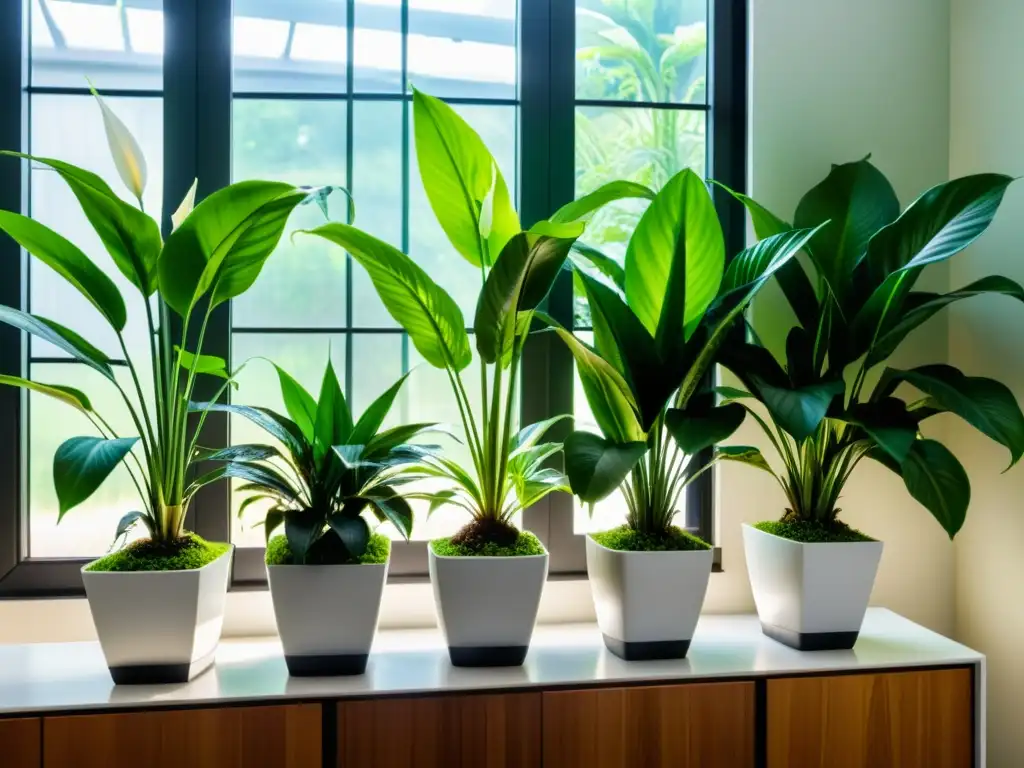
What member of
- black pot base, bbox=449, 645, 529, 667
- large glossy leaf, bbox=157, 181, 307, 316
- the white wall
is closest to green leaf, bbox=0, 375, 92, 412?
large glossy leaf, bbox=157, 181, 307, 316

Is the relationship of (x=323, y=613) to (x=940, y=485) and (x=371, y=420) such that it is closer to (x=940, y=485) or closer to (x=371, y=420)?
(x=371, y=420)

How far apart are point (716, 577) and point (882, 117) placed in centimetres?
116

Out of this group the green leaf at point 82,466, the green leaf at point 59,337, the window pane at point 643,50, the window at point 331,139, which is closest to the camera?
the green leaf at point 82,466

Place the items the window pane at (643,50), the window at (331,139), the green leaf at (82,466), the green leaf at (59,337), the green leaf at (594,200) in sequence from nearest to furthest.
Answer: the green leaf at (82,466)
the green leaf at (59,337)
the green leaf at (594,200)
the window at (331,139)
the window pane at (643,50)

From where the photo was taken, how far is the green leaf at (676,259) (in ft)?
5.07

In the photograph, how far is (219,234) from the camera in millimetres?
1413

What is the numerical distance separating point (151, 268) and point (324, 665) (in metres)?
0.76

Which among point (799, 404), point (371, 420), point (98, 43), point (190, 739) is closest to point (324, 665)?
point (190, 739)

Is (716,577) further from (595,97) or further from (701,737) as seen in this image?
(595,97)

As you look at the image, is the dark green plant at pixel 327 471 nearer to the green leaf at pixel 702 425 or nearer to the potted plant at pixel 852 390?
the green leaf at pixel 702 425

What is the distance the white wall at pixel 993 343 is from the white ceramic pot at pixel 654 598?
2.51ft

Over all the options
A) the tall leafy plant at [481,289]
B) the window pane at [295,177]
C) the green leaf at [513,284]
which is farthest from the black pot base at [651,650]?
the window pane at [295,177]

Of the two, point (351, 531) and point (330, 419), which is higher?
point (330, 419)

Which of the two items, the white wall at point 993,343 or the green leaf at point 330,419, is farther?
the white wall at point 993,343
